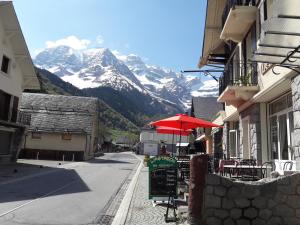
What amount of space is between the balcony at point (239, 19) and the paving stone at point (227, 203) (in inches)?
328

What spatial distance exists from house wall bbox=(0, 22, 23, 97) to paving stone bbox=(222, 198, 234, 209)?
74.8 ft

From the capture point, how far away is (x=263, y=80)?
40.1 ft

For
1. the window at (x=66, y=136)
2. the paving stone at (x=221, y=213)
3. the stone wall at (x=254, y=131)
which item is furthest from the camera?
the window at (x=66, y=136)

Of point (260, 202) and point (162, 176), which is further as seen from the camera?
point (162, 176)

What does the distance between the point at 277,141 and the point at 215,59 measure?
35.2ft

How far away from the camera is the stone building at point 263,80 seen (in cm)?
680

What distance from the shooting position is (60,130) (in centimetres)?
4269

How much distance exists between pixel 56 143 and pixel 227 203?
3748 centimetres

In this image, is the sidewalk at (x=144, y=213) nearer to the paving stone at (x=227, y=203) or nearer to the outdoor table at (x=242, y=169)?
the paving stone at (x=227, y=203)

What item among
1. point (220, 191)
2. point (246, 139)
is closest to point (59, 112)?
point (246, 139)

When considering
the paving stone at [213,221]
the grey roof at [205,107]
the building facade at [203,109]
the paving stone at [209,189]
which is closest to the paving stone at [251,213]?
the paving stone at [213,221]

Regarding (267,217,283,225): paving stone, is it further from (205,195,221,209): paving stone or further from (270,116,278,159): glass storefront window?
(270,116,278,159): glass storefront window

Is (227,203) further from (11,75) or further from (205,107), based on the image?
(205,107)

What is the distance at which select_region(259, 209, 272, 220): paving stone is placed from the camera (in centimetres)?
726
